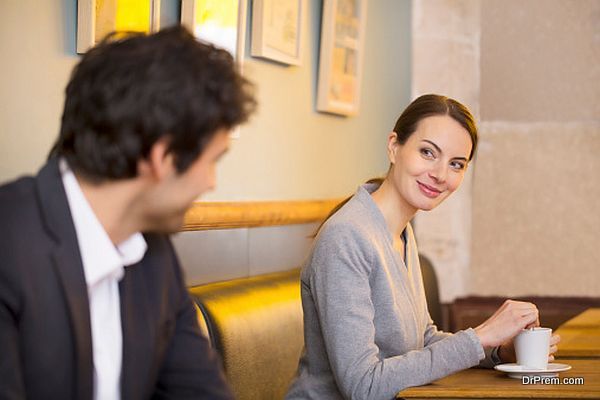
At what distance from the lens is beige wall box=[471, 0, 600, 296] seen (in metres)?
4.67

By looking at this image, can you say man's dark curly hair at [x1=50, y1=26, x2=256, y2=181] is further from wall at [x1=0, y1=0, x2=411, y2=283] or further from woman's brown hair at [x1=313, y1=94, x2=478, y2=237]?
woman's brown hair at [x1=313, y1=94, x2=478, y2=237]

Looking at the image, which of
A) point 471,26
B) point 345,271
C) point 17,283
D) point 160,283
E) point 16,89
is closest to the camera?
point 17,283

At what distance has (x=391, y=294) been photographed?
2508mm

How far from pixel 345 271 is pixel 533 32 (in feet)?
8.49

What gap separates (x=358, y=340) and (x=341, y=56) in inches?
73.6

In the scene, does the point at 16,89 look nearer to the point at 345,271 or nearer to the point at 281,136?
the point at 345,271

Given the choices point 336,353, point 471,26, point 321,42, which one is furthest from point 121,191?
point 471,26

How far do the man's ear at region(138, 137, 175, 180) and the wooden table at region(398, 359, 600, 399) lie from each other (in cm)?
97

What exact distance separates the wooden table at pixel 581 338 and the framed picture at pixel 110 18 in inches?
51.2

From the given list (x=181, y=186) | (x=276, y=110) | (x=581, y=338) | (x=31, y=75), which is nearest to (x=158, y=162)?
(x=181, y=186)

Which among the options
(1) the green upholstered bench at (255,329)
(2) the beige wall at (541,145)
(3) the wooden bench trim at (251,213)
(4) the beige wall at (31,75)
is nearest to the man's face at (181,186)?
(4) the beige wall at (31,75)

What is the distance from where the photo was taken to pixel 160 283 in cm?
165

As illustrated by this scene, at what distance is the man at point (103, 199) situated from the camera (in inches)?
55.1

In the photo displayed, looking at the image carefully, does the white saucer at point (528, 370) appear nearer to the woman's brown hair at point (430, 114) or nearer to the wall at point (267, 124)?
the woman's brown hair at point (430, 114)
